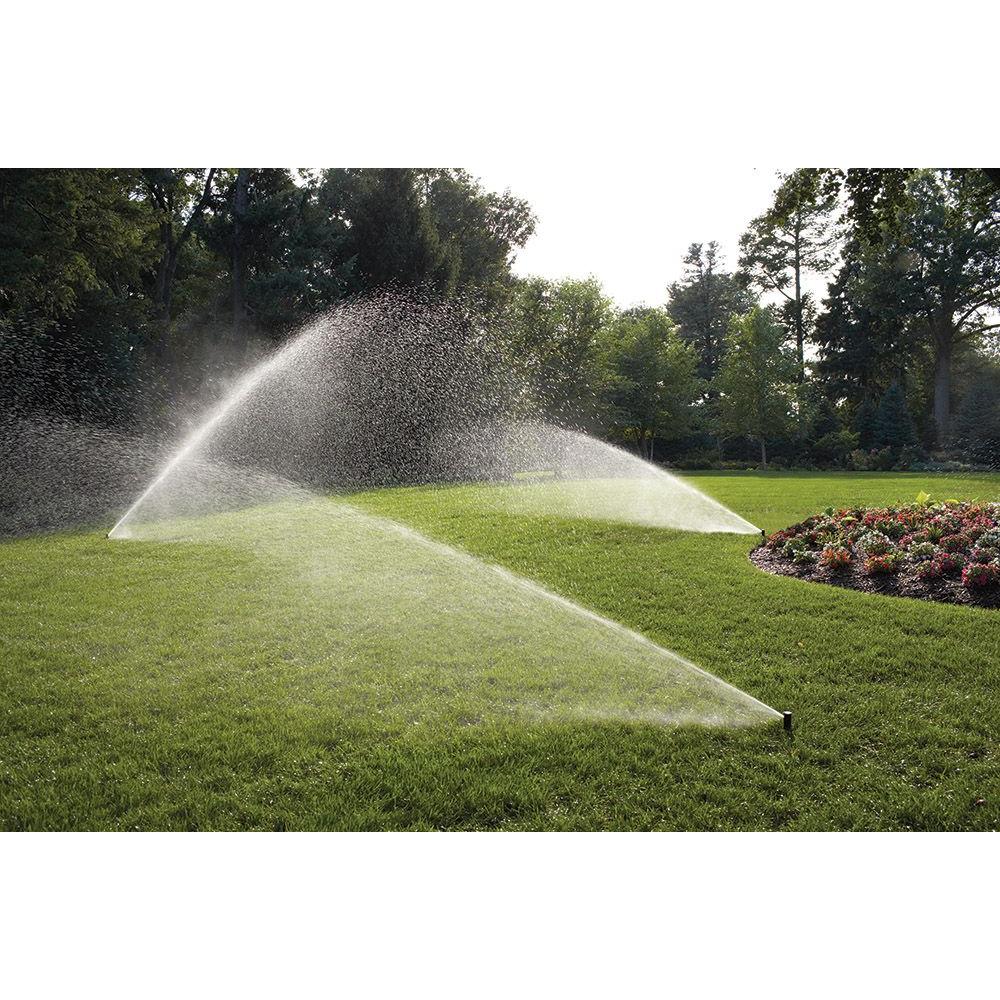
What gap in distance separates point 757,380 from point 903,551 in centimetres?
576

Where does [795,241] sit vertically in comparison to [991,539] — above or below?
above

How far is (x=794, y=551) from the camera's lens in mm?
7402

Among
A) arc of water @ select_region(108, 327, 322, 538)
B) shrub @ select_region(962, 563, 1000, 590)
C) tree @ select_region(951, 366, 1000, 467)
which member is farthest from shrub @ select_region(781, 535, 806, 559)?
arc of water @ select_region(108, 327, 322, 538)

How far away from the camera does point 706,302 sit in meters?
11.0

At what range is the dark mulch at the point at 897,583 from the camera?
19.0ft

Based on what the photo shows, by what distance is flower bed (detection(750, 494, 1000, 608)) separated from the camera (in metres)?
5.96

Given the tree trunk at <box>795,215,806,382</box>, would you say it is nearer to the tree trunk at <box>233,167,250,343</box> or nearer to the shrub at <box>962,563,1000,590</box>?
the shrub at <box>962,563,1000,590</box>

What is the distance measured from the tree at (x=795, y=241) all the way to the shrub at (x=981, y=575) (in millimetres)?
3648

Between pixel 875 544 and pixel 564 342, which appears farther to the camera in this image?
pixel 564 342

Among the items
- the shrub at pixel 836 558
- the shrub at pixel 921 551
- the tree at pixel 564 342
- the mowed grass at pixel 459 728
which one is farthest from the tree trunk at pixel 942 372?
the tree at pixel 564 342

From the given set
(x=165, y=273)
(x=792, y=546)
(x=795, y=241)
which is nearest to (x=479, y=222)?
(x=165, y=273)

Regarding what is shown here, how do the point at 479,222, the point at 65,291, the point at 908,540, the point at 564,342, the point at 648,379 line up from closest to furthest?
the point at 908,540, the point at 65,291, the point at 648,379, the point at 564,342, the point at 479,222

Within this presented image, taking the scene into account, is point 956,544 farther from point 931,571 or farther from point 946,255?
point 946,255
